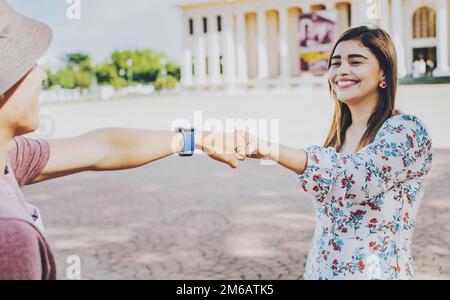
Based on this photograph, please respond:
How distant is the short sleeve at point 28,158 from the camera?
115cm

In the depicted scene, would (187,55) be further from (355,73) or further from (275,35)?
(275,35)

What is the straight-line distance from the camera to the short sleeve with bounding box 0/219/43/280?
0.78 metres

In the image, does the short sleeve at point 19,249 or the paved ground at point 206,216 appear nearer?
the short sleeve at point 19,249

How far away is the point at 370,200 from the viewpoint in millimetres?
1490

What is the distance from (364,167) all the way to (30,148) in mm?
777

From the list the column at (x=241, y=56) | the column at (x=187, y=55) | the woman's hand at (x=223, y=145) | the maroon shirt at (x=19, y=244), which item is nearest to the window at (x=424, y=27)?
the column at (x=241, y=56)

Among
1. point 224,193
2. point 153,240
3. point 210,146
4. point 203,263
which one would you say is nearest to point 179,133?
point 210,146

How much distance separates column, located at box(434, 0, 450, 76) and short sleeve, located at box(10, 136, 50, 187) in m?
4.70

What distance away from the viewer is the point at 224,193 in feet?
17.8

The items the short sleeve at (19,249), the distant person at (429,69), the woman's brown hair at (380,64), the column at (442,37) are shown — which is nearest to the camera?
the short sleeve at (19,249)

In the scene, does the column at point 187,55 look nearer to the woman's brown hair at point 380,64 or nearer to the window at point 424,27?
the woman's brown hair at point 380,64

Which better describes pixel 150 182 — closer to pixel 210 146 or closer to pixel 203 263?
pixel 203 263

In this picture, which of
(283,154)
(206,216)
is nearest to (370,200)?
(283,154)

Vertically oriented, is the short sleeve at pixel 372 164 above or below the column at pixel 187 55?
below
